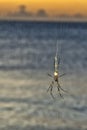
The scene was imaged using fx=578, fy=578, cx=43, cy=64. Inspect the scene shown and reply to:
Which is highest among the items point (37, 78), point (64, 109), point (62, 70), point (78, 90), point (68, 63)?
point (68, 63)

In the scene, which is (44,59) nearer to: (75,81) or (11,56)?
(11,56)

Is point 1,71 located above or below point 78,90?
above

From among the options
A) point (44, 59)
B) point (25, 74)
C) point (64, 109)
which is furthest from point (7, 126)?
point (44, 59)

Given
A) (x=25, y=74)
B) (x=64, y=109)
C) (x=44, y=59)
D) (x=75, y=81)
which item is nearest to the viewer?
(x=64, y=109)

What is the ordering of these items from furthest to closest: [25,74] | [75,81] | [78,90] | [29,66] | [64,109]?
[29,66], [25,74], [75,81], [78,90], [64,109]

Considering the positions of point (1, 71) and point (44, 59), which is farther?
point (44, 59)

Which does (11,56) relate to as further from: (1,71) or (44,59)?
(1,71)

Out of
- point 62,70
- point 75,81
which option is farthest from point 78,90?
point 62,70

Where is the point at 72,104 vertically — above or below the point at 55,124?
above

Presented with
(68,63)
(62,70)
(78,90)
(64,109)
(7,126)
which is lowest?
(7,126)
